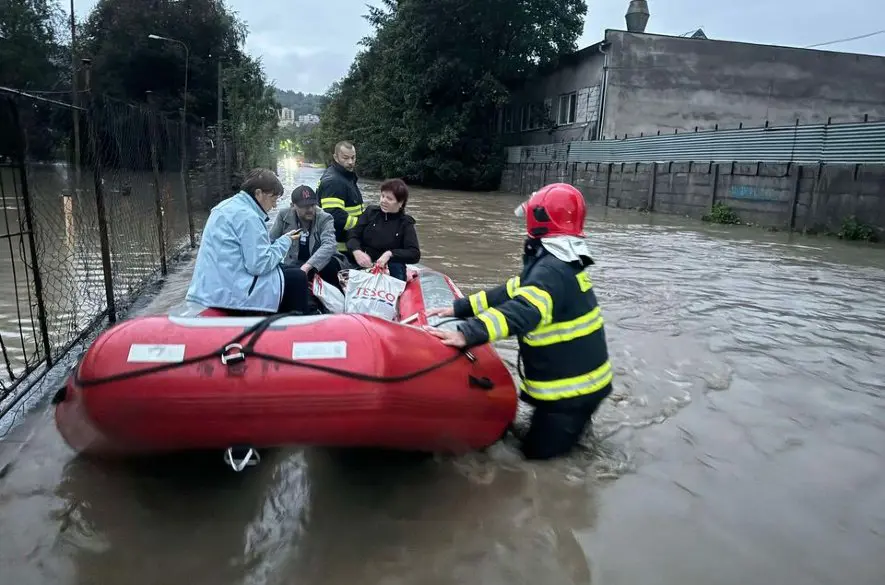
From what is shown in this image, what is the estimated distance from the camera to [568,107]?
1049 inches

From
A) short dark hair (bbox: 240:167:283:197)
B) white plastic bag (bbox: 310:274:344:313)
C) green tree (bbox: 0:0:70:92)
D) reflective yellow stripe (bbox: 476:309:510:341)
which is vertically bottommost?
white plastic bag (bbox: 310:274:344:313)

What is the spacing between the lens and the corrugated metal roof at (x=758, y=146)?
39.6 feet

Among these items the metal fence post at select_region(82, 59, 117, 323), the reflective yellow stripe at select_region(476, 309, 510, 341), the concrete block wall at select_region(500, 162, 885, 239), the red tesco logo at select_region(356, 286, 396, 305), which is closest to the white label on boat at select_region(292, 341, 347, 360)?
the reflective yellow stripe at select_region(476, 309, 510, 341)

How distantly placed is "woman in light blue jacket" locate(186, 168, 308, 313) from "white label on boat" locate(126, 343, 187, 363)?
0.97 meters

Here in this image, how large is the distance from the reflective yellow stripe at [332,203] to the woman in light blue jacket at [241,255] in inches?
54.3

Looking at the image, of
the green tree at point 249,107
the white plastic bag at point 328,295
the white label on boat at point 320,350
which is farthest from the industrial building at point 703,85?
the white label on boat at point 320,350

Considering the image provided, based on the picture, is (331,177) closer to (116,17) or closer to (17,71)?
(17,71)

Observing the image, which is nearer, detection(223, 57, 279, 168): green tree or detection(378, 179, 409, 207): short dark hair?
detection(378, 179, 409, 207): short dark hair

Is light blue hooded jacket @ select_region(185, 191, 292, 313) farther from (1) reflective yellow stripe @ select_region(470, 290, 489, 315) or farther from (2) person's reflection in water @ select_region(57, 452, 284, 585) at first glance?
(1) reflective yellow stripe @ select_region(470, 290, 489, 315)

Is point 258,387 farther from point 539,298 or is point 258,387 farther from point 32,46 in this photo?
point 32,46

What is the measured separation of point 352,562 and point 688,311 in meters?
4.92

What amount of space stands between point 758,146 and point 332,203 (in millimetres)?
12495

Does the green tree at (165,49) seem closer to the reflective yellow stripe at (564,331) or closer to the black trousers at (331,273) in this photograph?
the black trousers at (331,273)

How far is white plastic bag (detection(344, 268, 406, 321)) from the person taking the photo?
4211 millimetres
